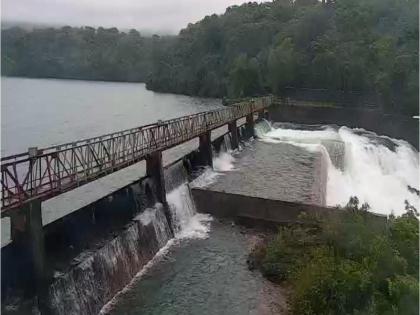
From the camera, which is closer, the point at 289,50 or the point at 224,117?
the point at 224,117

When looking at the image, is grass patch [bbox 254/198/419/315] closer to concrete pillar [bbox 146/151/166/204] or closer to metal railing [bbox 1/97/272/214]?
concrete pillar [bbox 146/151/166/204]

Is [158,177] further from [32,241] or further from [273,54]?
[273,54]

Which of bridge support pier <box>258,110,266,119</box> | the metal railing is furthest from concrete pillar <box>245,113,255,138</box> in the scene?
bridge support pier <box>258,110,266,119</box>

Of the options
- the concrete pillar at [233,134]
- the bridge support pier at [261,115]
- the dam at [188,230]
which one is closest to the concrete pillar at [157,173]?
the dam at [188,230]

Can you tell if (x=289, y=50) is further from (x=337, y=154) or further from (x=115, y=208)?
(x=115, y=208)

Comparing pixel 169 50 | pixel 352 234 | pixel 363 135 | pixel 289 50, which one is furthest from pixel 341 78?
pixel 169 50

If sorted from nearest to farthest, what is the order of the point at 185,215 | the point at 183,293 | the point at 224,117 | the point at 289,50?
the point at 183,293
the point at 185,215
the point at 224,117
the point at 289,50

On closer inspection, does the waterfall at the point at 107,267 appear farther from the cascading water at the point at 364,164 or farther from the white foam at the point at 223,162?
the white foam at the point at 223,162
